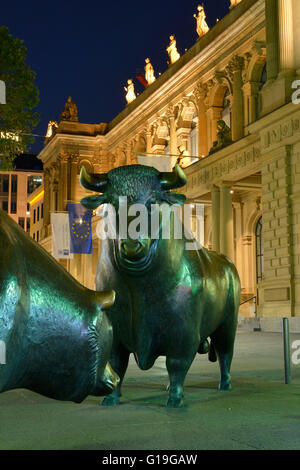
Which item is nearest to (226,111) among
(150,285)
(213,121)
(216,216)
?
(213,121)

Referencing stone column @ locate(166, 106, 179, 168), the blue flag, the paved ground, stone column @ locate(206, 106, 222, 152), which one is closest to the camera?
the paved ground

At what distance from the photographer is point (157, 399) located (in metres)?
5.75

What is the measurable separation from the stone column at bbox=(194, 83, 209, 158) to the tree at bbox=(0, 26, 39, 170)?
17190 millimetres

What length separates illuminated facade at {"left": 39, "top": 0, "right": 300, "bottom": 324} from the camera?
22.8 metres

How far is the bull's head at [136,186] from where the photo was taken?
4.92 metres

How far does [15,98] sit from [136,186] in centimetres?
1469

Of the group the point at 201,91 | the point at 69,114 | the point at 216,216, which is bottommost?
the point at 216,216

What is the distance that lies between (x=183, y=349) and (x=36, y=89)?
1524cm

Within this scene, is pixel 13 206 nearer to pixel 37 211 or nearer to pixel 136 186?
pixel 37 211

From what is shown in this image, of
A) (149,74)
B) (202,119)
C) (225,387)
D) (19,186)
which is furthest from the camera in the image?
(19,186)

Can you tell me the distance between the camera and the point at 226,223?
29.2 m

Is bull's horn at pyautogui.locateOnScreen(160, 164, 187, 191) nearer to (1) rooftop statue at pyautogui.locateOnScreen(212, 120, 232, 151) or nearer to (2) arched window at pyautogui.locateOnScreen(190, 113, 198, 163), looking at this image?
(1) rooftop statue at pyautogui.locateOnScreen(212, 120, 232, 151)

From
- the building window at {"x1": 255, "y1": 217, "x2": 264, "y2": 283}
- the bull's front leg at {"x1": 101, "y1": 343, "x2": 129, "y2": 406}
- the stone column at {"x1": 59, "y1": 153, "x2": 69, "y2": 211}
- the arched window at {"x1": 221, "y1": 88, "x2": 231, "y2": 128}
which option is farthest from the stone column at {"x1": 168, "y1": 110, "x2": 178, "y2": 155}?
the bull's front leg at {"x1": 101, "y1": 343, "x2": 129, "y2": 406}
